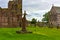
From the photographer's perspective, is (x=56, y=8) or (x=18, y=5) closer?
(x=18, y=5)

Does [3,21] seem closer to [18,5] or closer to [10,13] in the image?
[10,13]

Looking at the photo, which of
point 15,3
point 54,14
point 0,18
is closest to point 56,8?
point 54,14

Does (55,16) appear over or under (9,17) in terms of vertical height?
under

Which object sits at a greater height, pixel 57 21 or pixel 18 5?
pixel 18 5

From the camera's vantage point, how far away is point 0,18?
5559cm

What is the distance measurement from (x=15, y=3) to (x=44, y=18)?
6885cm

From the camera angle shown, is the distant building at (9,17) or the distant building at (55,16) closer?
the distant building at (9,17)

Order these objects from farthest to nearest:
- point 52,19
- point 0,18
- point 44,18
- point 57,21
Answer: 1. point 44,18
2. point 52,19
3. point 57,21
4. point 0,18

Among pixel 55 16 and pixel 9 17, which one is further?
pixel 55 16

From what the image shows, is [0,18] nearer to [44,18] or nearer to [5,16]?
[5,16]

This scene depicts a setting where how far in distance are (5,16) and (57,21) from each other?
92.6 ft

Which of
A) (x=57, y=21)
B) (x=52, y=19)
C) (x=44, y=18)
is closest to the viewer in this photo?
(x=57, y=21)

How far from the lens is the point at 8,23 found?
2221 inches

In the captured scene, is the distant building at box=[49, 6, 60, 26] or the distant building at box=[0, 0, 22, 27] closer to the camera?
the distant building at box=[0, 0, 22, 27]
